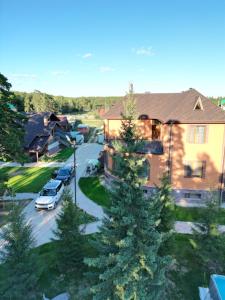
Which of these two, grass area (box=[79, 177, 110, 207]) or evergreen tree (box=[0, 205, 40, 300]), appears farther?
grass area (box=[79, 177, 110, 207])

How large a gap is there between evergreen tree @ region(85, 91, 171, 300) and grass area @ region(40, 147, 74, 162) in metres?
28.8

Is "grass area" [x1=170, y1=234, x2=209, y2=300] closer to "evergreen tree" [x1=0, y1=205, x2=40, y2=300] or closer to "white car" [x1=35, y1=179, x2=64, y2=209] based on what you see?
"evergreen tree" [x1=0, y1=205, x2=40, y2=300]

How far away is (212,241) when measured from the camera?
13.1 metres

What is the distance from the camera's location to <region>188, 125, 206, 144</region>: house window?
2092 cm

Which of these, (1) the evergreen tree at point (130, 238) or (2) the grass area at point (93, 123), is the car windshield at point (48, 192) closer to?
(1) the evergreen tree at point (130, 238)

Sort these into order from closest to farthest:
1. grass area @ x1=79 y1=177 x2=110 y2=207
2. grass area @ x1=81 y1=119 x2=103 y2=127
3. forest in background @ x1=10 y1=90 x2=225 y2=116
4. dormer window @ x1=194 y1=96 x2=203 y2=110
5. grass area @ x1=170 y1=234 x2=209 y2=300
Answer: grass area @ x1=170 y1=234 x2=209 y2=300, dormer window @ x1=194 y1=96 x2=203 y2=110, grass area @ x1=79 y1=177 x2=110 y2=207, grass area @ x1=81 y1=119 x2=103 y2=127, forest in background @ x1=10 y1=90 x2=225 y2=116

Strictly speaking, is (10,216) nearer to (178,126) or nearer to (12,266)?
(12,266)

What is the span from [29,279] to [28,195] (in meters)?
14.9

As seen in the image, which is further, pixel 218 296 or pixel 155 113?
pixel 155 113

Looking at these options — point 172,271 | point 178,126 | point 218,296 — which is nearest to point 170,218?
point 172,271

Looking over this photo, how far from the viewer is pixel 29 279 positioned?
10.5 meters

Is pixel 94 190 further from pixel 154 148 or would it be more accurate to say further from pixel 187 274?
pixel 187 274

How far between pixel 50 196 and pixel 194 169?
14.1 metres

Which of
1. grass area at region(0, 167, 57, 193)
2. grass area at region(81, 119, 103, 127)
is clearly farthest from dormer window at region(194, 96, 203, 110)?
grass area at region(81, 119, 103, 127)
